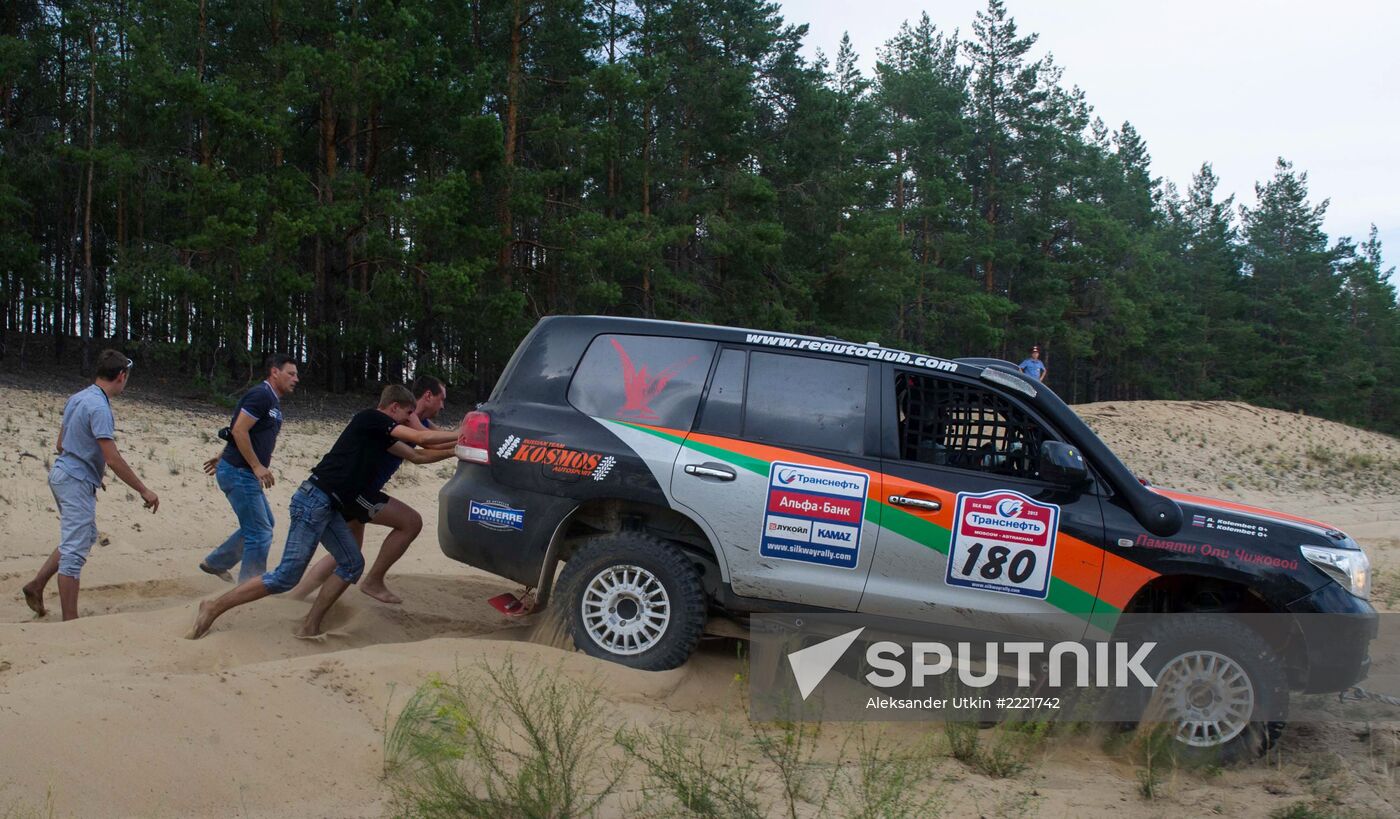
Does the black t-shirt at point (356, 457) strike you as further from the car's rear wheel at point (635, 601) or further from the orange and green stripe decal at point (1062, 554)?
the orange and green stripe decal at point (1062, 554)

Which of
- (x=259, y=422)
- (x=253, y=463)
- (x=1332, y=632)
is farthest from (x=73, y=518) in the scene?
(x=1332, y=632)

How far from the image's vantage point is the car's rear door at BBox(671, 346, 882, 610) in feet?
18.5

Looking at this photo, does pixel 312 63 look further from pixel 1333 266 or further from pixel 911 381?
pixel 1333 266

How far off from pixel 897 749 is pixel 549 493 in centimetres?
236

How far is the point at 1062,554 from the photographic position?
5488mm

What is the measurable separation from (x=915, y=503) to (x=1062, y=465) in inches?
30.3

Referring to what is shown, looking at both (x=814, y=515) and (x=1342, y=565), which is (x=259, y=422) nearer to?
(x=814, y=515)

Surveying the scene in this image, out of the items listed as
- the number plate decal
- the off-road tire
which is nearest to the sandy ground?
the off-road tire

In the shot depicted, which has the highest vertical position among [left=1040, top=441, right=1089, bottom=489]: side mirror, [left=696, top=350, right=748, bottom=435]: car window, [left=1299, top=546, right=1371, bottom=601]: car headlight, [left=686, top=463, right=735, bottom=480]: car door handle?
[left=696, top=350, right=748, bottom=435]: car window

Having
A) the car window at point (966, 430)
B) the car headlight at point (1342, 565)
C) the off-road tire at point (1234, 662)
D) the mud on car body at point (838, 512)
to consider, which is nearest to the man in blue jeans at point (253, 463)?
the mud on car body at point (838, 512)

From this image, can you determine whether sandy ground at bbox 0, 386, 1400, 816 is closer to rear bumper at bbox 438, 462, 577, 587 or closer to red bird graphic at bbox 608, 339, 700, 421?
rear bumper at bbox 438, 462, 577, 587

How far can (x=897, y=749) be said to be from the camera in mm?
5238

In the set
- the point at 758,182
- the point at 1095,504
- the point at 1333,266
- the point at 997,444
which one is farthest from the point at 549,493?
the point at 1333,266

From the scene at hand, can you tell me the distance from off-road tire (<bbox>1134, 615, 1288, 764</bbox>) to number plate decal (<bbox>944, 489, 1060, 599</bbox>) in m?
0.65
